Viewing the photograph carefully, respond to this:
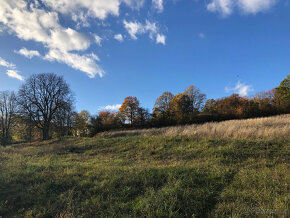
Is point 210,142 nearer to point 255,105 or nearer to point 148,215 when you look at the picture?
point 148,215

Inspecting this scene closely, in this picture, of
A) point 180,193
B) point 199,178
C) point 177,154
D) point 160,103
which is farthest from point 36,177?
point 160,103

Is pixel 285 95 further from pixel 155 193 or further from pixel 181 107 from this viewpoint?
pixel 155 193

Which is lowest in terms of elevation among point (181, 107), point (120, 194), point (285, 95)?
point (120, 194)

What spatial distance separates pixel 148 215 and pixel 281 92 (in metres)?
40.0

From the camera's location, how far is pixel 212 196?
144 inches

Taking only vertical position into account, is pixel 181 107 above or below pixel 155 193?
above

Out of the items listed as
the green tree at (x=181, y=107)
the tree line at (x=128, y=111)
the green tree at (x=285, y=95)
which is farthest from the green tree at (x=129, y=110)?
the green tree at (x=285, y=95)

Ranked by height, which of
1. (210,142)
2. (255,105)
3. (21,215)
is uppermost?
(255,105)

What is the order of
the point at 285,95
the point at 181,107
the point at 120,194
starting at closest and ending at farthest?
1. the point at 120,194
2. the point at 285,95
3. the point at 181,107

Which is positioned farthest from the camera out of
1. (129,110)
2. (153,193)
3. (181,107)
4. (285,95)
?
(129,110)

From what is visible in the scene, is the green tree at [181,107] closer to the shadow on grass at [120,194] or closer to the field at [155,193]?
the field at [155,193]

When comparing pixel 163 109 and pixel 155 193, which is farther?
pixel 163 109

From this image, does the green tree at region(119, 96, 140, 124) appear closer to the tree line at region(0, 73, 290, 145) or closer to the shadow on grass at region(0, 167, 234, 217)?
the tree line at region(0, 73, 290, 145)

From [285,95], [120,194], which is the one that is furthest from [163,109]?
[120,194]
